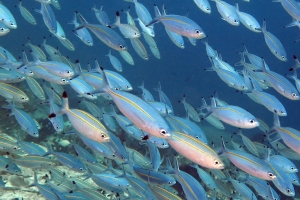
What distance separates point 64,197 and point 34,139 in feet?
17.7

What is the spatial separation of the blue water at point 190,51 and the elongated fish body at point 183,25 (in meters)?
16.5

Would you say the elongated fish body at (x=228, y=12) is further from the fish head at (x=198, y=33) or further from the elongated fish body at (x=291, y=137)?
the elongated fish body at (x=291, y=137)

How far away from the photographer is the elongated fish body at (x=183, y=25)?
4.93m

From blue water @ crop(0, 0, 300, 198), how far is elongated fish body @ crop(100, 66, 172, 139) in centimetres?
1845

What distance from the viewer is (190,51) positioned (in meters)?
76.1

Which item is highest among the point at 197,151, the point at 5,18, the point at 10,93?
the point at 5,18

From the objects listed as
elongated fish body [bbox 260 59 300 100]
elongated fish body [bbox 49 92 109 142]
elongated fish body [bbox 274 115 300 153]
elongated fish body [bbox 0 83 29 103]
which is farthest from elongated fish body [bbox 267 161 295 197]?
elongated fish body [bbox 0 83 29 103]

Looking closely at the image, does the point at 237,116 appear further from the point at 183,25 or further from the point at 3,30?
the point at 3,30

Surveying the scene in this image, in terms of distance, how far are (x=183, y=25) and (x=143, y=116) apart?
8.47ft

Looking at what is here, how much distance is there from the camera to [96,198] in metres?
4.27

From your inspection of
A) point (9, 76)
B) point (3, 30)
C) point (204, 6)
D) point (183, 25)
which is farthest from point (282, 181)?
point (3, 30)

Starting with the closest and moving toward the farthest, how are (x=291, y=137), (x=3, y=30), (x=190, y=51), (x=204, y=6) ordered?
(x=291, y=137) < (x=3, y=30) < (x=204, y=6) < (x=190, y=51)

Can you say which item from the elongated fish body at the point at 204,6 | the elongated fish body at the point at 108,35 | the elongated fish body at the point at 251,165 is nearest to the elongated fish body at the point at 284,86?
the elongated fish body at the point at 251,165

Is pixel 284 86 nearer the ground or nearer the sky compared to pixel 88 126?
nearer the ground
